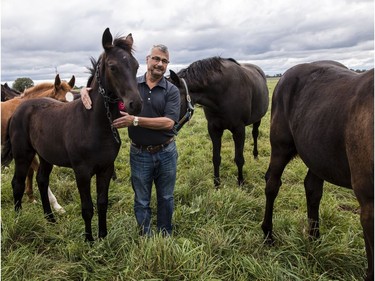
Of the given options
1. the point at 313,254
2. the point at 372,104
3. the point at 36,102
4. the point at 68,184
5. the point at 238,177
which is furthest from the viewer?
the point at 238,177

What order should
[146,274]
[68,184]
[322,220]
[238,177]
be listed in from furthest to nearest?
1. [238,177]
2. [68,184]
3. [322,220]
4. [146,274]

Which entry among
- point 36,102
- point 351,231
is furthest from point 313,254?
point 36,102

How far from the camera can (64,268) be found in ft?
8.59

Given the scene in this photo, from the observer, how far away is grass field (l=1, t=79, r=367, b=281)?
256 cm

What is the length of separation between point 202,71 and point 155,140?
7.58 feet

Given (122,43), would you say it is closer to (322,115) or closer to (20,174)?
(322,115)

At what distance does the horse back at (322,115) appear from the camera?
7.37 ft

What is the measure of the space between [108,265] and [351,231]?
257 cm

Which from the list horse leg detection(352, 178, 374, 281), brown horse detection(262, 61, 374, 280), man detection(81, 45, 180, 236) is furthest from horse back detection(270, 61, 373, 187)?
man detection(81, 45, 180, 236)

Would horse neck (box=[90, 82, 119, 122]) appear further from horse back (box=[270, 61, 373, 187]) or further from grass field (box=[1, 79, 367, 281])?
horse back (box=[270, 61, 373, 187])

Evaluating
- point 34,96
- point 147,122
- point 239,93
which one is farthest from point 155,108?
point 34,96

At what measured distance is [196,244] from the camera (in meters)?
3.05

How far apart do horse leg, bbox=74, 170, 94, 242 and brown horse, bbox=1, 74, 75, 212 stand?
5.74ft

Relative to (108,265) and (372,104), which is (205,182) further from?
(372,104)
